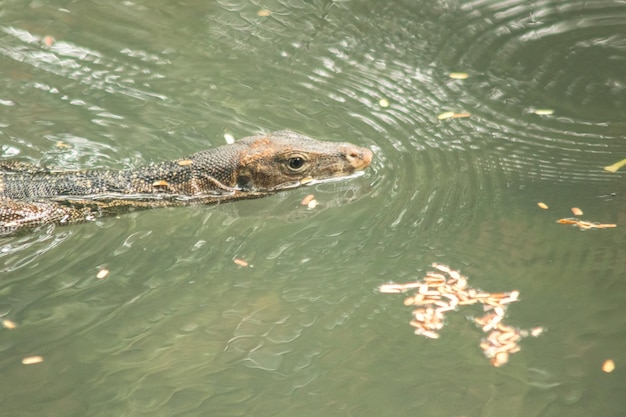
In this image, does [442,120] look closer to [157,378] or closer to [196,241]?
[196,241]

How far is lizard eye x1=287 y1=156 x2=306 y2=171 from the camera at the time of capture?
705 cm

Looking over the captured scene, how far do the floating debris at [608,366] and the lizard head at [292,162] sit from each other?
284 cm

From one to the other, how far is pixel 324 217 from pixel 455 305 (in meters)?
1.52

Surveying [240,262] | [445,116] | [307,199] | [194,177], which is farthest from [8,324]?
[445,116]

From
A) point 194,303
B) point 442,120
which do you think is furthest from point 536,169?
point 194,303

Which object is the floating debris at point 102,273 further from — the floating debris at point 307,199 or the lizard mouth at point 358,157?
the lizard mouth at point 358,157

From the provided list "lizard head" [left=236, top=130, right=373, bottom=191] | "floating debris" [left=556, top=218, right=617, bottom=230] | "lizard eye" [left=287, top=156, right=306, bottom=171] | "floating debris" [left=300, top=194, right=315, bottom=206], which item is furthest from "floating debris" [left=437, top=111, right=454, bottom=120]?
"floating debris" [left=556, top=218, right=617, bottom=230]

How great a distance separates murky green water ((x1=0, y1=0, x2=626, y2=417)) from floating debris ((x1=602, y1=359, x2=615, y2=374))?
46mm

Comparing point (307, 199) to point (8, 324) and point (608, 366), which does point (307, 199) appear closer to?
point (8, 324)

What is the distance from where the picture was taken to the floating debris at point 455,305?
514 centimetres

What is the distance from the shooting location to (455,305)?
5.46 m

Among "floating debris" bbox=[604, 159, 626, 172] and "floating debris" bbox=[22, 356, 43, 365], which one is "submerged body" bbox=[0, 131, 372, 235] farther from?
"floating debris" bbox=[604, 159, 626, 172]

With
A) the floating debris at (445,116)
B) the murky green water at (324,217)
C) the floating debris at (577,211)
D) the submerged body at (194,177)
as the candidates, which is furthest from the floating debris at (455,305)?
the floating debris at (445,116)

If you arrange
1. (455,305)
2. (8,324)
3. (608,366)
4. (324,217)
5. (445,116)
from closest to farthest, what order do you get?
1. (608,366)
2. (8,324)
3. (455,305)
4. (324,217)
5. (445,116)
